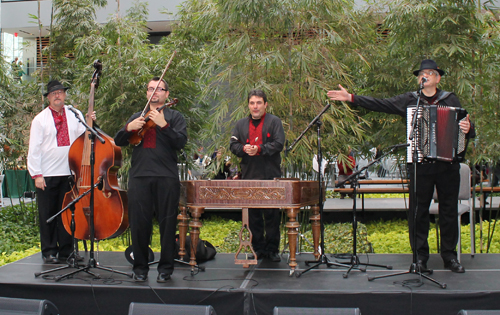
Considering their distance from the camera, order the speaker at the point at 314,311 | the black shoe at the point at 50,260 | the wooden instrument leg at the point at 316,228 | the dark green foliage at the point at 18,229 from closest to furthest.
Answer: the speaker at the point at 314,311 → the wooden instrument leg at the point at 316,228 → the black shoe at the point at 50,260 → the dark green foliage at the point at 18,229

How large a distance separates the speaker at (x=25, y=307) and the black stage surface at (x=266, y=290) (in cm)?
67

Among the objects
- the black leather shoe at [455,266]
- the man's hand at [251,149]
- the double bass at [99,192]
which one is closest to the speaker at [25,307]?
the double bass at [99,192]

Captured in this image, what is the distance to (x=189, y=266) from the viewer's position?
4.11 meters

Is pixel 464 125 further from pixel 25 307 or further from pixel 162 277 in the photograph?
pixel 25 307

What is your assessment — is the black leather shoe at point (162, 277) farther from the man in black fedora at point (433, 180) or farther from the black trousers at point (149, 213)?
the man in black fedora at point (433, 180)

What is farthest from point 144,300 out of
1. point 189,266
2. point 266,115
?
point 266,115

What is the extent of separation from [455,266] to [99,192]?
9.46ft

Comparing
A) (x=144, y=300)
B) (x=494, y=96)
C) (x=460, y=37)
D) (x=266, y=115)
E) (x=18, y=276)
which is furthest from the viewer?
(x=494, y=96)

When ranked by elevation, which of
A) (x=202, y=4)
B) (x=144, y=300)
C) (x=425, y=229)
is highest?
(x=202, y=4)

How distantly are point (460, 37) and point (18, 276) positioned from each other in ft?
16.1

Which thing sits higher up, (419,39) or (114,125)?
(419,39)

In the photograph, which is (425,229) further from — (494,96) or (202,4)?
(202,4)

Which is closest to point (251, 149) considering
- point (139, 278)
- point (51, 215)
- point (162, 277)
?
point (162, 277)

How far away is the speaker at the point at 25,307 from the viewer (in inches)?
107
